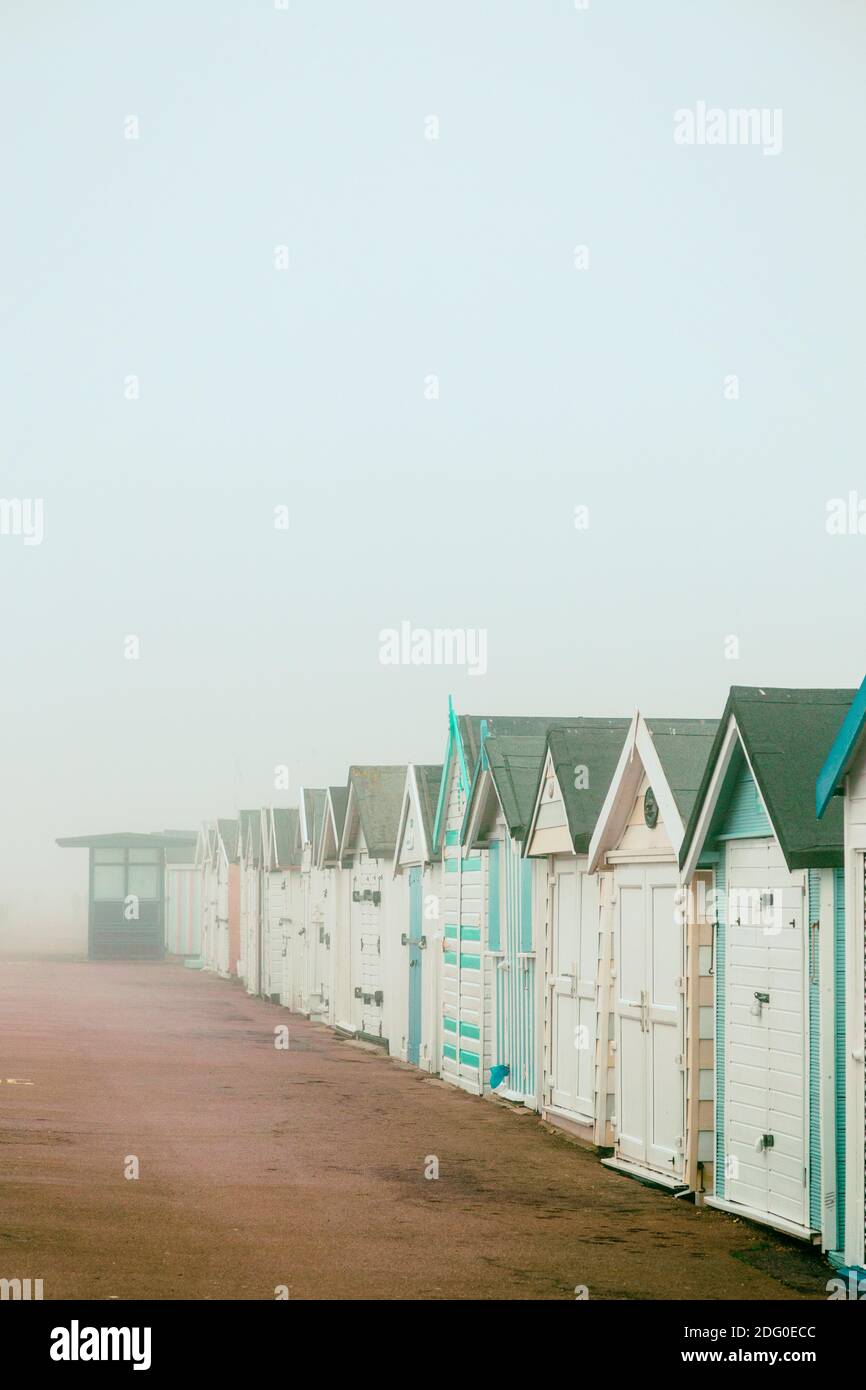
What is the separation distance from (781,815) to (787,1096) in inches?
81.5

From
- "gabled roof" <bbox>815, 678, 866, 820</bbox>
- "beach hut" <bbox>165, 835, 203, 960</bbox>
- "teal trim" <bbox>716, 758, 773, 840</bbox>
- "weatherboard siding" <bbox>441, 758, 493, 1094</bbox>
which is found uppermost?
"gabled roof" <bbox>815, 678, 866, 820</bbox>

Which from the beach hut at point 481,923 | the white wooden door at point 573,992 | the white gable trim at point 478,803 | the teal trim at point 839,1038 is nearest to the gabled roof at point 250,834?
the beach hut at point 481,923

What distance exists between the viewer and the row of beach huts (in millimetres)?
11281

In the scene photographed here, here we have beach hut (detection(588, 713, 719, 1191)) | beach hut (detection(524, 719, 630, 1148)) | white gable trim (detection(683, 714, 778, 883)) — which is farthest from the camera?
beach hut (detection(524, 719, 630, 1148))

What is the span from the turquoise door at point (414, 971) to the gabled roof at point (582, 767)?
8.33m

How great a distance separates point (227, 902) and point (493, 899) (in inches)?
1387

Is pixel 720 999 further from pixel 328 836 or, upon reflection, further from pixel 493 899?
pixel 328 836

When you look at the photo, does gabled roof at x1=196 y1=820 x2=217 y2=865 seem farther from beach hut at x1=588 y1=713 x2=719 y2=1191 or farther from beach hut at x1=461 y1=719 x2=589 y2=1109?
beach hut at x1=588 y1=713 x2=719 y2=1191

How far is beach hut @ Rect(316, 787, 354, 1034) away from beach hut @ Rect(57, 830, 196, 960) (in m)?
27.7

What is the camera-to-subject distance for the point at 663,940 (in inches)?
577

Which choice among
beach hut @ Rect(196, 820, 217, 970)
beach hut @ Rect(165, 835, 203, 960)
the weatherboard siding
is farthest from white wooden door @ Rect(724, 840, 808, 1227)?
beach hut @ Rect(165, 835, 203, 960)

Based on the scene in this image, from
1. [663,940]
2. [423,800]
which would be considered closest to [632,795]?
[663,940]

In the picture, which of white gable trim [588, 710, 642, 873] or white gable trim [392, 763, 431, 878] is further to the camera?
white gable trim [392, 763, 431, 878]
